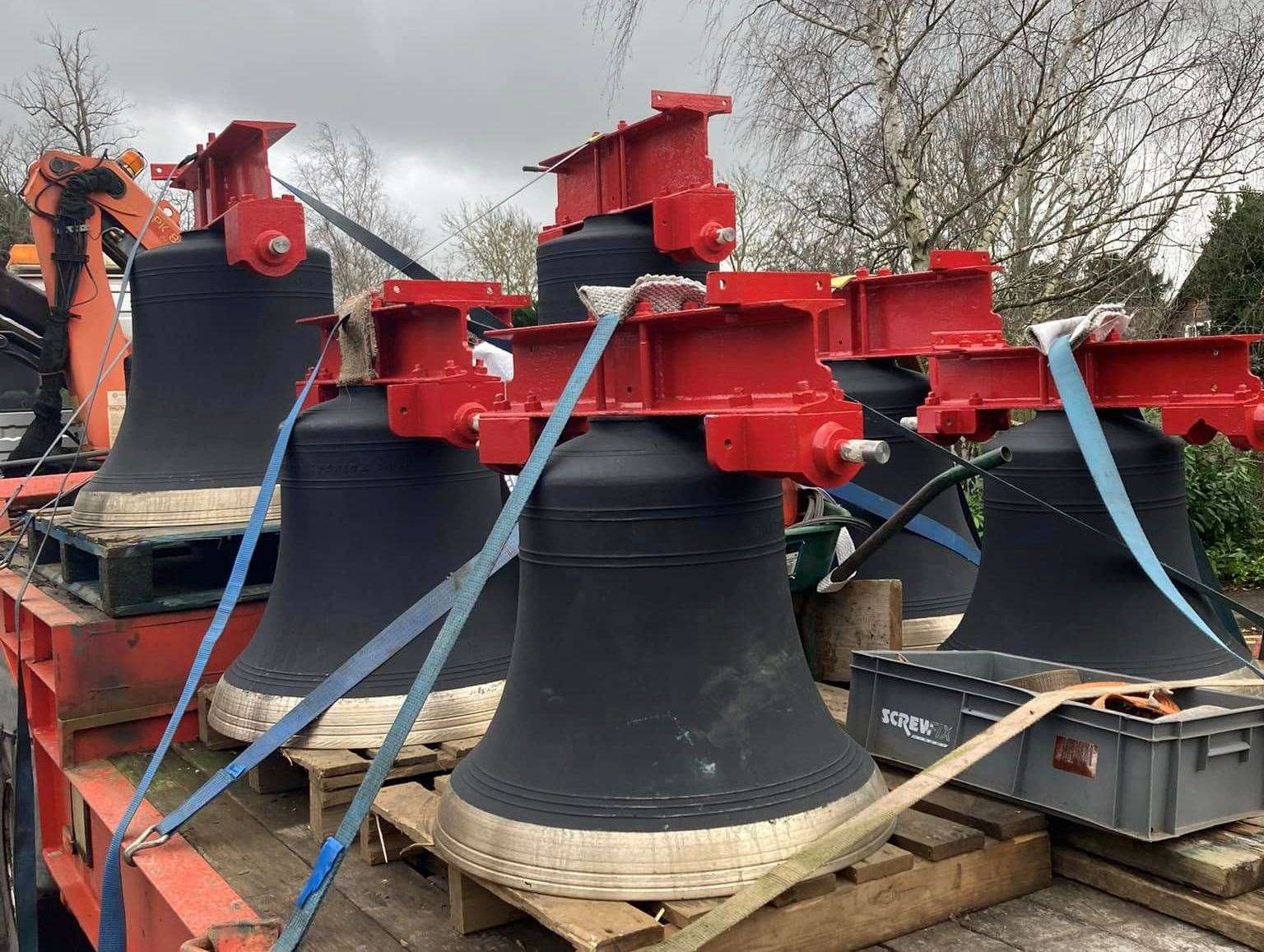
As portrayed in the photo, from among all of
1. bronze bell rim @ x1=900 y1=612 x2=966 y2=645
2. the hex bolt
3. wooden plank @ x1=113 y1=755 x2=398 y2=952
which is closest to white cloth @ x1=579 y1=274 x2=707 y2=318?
Answer: the hex bolt

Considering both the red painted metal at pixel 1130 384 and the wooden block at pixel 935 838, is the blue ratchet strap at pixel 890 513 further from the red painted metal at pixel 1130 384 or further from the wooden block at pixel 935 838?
the wooden block at pixel 935 838

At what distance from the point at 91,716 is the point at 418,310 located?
219 centimetres

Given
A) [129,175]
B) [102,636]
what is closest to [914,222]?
[129,175]

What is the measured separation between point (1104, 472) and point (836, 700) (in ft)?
4.75

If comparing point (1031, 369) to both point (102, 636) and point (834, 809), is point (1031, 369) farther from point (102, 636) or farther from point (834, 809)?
point (102, 636)

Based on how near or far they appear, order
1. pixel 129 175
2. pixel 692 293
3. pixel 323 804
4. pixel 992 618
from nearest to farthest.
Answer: pixel 692 293 → pixel 323 804 → pixel 992 618 → pixel 129 175

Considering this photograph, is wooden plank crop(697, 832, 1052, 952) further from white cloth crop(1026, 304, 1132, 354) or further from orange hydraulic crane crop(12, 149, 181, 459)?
orange hydraulic crane crop(12, 149, 181, 459)

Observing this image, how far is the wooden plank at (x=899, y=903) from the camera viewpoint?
2.81 metres

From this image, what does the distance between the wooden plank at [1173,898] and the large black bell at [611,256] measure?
248 centimetres

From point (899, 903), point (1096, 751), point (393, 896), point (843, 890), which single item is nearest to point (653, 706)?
point (843, 890)

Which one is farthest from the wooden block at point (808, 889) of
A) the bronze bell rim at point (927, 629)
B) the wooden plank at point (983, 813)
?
the bronze bell rim at point (927, 629)

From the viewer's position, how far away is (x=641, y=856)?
9.27ft

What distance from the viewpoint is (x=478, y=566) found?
2924mm

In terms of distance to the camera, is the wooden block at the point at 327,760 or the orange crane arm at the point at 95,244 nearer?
the wooden block at the point at 327,760
